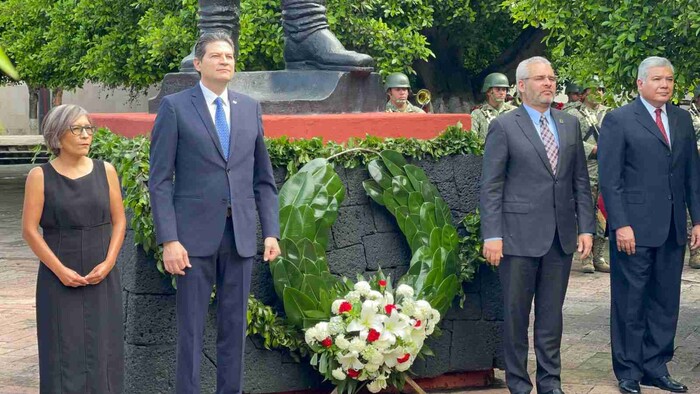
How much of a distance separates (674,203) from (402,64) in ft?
35.6

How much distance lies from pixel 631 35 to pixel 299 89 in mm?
2784

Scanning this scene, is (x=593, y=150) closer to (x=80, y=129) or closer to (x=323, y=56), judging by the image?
(x=323, y=56)

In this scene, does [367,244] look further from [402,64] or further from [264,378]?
[402,64]

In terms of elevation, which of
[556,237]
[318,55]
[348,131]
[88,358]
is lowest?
[88,358]

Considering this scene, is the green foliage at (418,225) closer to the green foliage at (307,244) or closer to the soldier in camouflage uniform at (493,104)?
the green foliage at (307,244)

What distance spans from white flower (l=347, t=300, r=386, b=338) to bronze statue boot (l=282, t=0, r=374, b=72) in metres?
1.54

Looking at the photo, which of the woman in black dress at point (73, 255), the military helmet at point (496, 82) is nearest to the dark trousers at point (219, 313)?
the woman in black dress at point (73, 255)

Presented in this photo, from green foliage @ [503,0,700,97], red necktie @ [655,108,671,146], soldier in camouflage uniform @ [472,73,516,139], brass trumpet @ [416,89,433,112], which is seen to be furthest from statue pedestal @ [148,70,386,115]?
Result: brass trumpet @ [416,89,433,112]

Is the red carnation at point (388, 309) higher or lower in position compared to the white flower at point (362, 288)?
lower

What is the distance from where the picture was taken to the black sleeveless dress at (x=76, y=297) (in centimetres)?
519

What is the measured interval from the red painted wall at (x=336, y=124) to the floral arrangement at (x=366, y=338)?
0.88 metres

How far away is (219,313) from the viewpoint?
5.45 meters

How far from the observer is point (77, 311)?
17.1 ft

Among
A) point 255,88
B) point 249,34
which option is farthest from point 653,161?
point 249,34
